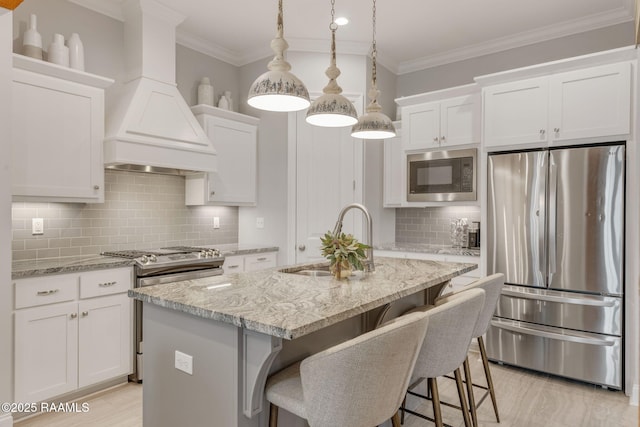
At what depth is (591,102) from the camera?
306cm

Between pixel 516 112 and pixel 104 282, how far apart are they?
3438 millimetres

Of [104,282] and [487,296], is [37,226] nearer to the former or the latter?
[104,282]

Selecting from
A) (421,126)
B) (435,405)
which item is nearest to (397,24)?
(421,126)

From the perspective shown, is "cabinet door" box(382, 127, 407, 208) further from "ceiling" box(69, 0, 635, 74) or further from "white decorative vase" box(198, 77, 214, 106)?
"white decorative vase" box(198, 77, 214, 106)

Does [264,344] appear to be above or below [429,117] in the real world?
below

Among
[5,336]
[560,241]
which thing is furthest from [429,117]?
[5,336]

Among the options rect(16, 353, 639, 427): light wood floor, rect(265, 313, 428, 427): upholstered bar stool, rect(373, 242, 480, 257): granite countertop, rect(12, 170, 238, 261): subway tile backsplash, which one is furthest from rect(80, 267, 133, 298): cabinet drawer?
rect(373, 242, 480, 257): granite countertop

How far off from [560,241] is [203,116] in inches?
131

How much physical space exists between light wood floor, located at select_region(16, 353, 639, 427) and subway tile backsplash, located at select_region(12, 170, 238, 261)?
3.84ft

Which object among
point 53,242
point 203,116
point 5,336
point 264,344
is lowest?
point 5,336

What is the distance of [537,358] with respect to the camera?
3.22 m

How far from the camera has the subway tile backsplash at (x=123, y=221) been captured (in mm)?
3038

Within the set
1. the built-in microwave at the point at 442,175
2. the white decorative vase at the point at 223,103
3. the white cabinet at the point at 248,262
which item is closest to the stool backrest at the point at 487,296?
the built-in microwave at the point at 442,175

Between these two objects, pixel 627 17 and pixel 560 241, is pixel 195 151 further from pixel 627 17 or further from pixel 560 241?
pixel 627 17
